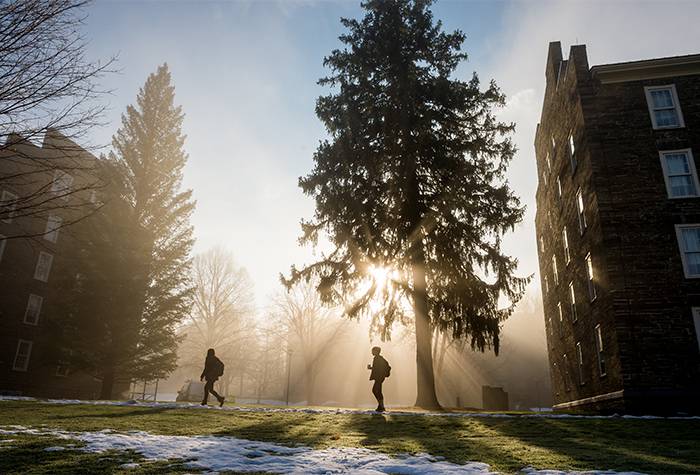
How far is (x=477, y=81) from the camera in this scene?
21422mm

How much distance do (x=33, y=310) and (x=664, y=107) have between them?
32.7 metres

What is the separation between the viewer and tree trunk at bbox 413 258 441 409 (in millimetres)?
18094

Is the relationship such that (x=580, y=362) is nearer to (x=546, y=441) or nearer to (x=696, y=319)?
(x=696, y=319)

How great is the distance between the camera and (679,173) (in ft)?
56.3

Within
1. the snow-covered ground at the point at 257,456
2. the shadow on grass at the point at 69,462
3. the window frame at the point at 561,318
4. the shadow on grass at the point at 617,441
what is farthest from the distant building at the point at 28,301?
the window frame at the point at 561,318

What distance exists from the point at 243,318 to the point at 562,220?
1387 inches

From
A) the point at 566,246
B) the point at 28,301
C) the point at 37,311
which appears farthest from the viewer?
the point at 37,311

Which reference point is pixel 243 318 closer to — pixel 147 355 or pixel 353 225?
pixel 147 355

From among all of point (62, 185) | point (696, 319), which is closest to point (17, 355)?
point (62, 185)

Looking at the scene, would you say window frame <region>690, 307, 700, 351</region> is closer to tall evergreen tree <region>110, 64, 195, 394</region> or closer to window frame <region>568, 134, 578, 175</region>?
window frame <region>568, 134, 578, 175</region>

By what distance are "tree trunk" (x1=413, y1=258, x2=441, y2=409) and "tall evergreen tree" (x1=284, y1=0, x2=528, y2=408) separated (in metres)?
0.04

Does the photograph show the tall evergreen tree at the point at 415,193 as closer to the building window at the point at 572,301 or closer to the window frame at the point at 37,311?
the building window at the point at 572,301

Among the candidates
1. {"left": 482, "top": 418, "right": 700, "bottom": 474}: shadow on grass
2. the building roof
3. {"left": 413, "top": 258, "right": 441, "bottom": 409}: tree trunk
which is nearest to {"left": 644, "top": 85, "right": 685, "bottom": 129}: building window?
the building roof

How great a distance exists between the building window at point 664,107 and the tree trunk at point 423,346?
32.8 ft
